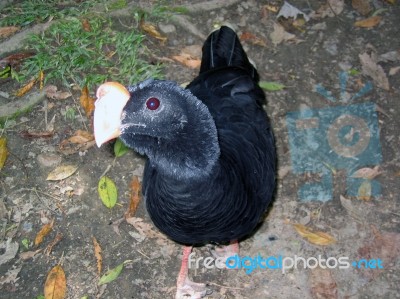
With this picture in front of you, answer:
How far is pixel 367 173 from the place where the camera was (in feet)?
15.4

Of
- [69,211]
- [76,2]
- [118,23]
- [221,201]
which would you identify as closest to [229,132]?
[221,201]

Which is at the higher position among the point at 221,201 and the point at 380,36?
the point at 221,201

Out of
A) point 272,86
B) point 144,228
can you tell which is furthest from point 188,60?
point 144,228

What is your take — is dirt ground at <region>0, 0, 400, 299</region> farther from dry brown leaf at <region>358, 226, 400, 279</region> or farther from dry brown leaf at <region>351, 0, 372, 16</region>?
dry brown leaf at <region>351, 0, 372, 16</region>

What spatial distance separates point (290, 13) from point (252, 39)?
0.63m

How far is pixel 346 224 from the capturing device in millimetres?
4441

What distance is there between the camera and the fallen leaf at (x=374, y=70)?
519cm

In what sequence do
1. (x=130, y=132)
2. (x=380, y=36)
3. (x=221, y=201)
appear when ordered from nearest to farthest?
(x=130, y=132) → (x=221, y=201) → (x=380, y=36)

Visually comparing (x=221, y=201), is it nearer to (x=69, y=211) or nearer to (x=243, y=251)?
(x=243, y=251)

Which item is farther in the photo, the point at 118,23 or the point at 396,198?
the point at 118,23

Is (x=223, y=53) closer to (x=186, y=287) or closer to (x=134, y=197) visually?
(x=134, y=197)

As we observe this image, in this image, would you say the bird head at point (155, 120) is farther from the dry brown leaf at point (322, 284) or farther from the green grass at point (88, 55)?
the green grass at point (88, 55)

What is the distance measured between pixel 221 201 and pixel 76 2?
3859mm

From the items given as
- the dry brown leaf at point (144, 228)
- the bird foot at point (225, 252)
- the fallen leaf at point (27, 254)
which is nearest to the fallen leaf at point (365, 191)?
the bird foot at point (225, 252)
